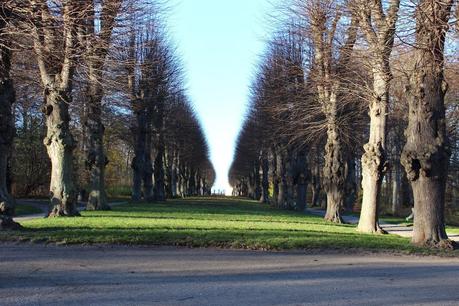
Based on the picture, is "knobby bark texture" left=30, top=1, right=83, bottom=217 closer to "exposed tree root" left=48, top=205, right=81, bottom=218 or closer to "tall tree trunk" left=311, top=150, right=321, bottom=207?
"exposed tree root" left=48, top=205, right=81, bottom=218

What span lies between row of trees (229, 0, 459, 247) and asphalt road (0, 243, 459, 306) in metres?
3.19

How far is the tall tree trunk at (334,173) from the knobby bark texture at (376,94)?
616cm

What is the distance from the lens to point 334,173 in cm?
2642

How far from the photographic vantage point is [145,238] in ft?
43.0

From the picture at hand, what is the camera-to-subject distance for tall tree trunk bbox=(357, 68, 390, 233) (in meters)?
19.1

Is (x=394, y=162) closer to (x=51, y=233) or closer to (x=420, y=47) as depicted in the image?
(x=420, y=47)

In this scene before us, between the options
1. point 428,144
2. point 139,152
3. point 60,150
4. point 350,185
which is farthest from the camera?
point 350,185

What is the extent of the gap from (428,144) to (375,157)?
16.2 feet

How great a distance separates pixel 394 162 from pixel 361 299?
37328 millimetres

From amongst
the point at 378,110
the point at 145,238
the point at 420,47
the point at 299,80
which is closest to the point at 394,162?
the point at 299,80

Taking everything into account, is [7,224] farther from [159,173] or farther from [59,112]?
[159,173]

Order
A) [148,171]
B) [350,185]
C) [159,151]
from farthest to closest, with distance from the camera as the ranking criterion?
1. [159,151]
2. [148,171]
3. [350,185]

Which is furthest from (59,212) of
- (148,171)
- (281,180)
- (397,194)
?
(397,194)

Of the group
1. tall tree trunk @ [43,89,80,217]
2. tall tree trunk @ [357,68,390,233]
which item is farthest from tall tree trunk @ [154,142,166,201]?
tall tree trunk @ [357,68,390,233]
